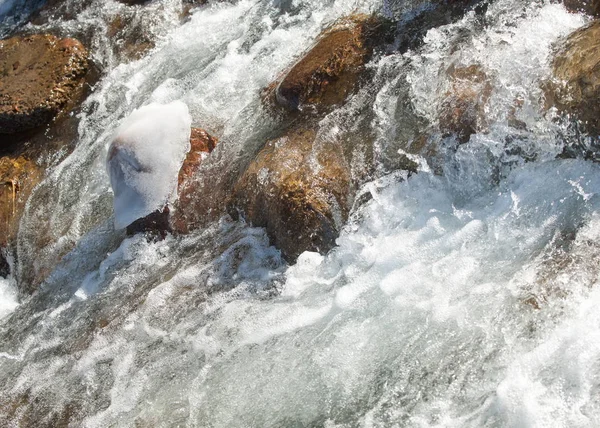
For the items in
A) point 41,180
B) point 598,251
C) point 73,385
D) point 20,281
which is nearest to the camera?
point 598,251

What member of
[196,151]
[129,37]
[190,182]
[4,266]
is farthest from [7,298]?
[129,37]

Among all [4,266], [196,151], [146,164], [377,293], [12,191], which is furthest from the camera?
[12,191]

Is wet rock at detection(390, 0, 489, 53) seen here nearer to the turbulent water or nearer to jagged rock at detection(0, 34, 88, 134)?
the turbulent water

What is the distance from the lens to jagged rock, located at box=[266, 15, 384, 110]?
5176mm

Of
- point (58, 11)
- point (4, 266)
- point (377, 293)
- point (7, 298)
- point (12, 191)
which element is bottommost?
point (377, 293)

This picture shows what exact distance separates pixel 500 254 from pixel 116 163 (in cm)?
304

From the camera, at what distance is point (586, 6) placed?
15.1ft

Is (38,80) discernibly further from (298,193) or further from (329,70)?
(298,193)

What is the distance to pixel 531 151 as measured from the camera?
4.00 meters

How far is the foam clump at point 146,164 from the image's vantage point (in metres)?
5.12

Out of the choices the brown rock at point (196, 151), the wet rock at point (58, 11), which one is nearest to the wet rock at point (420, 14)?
the brown rock at point (196, 151)

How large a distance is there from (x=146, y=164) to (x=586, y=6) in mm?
3414

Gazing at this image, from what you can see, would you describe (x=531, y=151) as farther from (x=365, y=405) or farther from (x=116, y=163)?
(x=116, y=163)

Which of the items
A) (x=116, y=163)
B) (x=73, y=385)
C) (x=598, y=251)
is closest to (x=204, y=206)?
(x=116, y=163)
